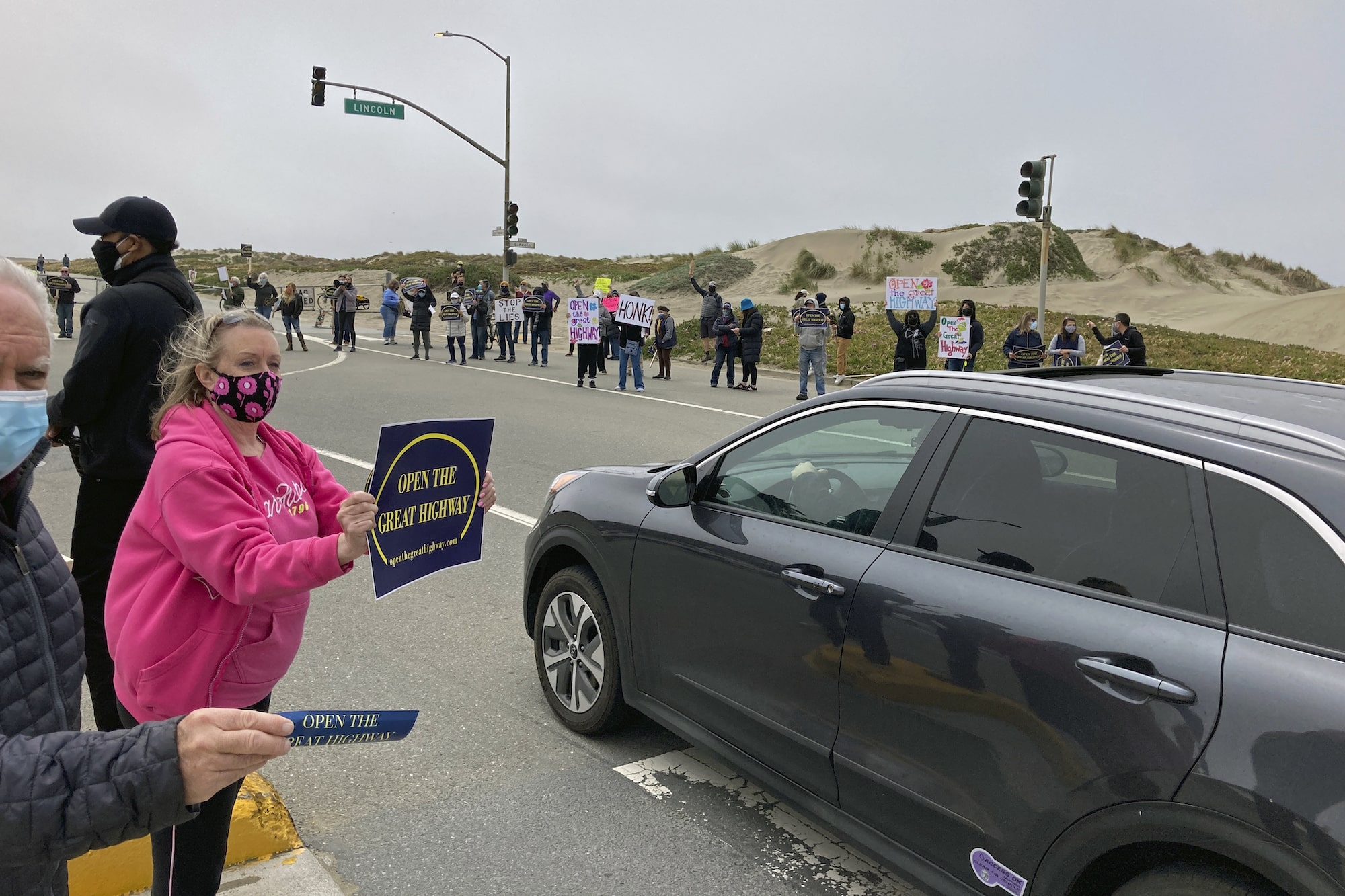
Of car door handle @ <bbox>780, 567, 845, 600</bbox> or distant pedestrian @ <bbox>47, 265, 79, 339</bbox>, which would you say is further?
distant pedestrian @ <bbox>47, 265, 79, 339</bbox>

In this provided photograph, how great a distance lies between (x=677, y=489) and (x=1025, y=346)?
12809 mm

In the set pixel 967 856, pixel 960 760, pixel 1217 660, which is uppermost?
pixel 1217 660

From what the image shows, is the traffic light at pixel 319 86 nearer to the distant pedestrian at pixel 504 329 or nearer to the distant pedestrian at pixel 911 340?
the distant pedestrian at pixel 504 329

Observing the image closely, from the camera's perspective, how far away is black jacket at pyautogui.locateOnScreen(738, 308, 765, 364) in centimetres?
1864

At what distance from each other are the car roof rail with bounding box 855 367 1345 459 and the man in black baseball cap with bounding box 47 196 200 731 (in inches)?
102

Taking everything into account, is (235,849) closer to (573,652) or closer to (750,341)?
(573,652)

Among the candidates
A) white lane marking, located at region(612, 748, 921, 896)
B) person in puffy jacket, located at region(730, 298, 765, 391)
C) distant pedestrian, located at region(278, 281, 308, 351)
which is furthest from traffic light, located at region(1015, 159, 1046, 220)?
distant pedestrian, located at region(278, 281, 308, 351)

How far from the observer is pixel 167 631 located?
2.14 metres

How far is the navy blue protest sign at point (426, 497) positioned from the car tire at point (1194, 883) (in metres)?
1.77

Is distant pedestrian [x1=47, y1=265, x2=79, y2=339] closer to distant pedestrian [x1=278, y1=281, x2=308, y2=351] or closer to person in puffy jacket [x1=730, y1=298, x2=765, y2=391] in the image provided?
distant pedestrian [x1=278, y1=281, x2=308, y2=351]

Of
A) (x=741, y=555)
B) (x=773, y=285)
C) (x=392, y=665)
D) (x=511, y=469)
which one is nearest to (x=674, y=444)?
(x=511, y=469)

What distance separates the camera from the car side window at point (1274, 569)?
6.57 ft

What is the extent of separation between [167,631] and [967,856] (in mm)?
2059

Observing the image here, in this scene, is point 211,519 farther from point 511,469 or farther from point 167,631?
point 511,469
